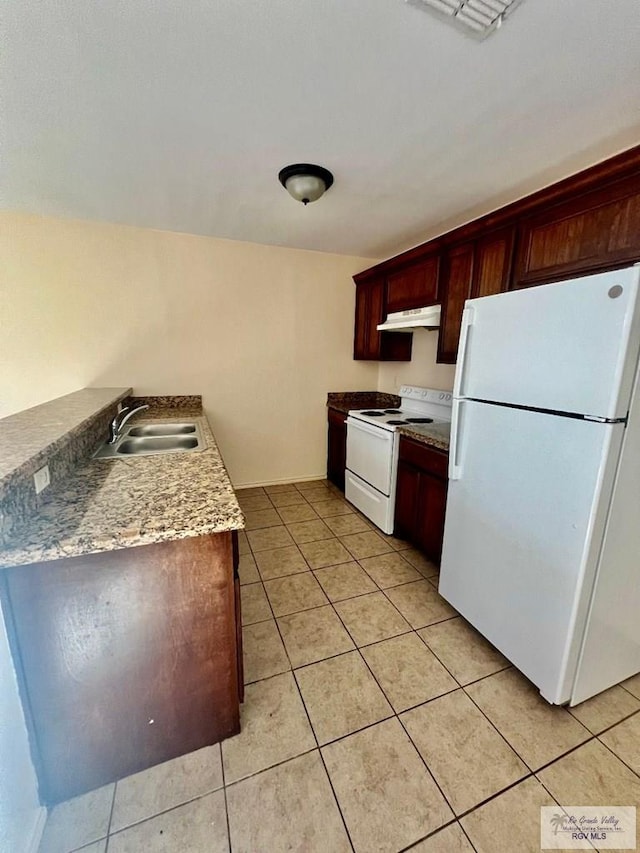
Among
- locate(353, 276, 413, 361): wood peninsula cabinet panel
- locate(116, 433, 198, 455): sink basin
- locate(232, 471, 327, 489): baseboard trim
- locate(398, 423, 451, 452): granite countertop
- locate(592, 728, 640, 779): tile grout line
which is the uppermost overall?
locate(353, 276, 413, 361): wood peninsula cabinet panel

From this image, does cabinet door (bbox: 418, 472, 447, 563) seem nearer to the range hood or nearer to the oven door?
the oven door

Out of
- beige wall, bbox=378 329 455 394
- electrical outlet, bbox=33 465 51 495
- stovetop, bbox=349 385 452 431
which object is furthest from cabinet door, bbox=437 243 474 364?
electrical outlet, bbox=33 465 51 495

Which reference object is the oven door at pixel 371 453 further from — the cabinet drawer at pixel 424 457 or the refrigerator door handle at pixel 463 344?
the refrigerator door handle at pixel 463 344

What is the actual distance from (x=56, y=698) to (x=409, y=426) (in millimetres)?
2337

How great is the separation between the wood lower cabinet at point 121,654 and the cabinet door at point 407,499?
5.15 ft

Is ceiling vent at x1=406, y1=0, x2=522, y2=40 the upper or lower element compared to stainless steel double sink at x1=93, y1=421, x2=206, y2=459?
upper

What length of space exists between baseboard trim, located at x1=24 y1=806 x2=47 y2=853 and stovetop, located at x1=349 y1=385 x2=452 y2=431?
2.38m

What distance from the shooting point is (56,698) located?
1.07m

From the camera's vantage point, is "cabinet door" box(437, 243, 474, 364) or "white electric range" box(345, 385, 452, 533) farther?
"white electric range" box(345, 385, 452, 533)

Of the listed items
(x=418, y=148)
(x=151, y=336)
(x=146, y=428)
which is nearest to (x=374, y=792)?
(x=146, y=428)

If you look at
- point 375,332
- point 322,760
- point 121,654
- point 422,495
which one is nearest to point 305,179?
point 375,332

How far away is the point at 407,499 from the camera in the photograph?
255cm

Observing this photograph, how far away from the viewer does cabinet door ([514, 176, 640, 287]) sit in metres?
1.46

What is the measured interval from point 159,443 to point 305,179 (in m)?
1.79
